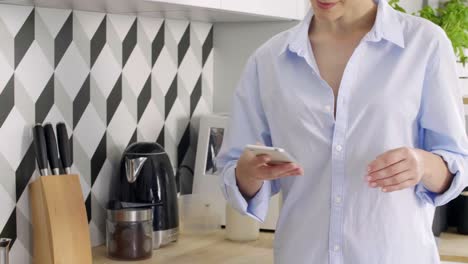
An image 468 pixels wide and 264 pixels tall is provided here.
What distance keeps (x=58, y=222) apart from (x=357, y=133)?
0.78 metres

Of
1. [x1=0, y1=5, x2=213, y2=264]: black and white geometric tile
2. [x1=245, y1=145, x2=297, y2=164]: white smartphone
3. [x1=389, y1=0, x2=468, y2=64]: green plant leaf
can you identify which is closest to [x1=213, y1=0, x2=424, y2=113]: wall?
[x1=0, y1=5, x2=213, y2=264]: black and white geometric tile

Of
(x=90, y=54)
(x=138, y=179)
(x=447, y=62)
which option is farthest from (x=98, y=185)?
(x=447, y=62)

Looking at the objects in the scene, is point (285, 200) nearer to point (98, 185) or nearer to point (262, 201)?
point (262, 201)

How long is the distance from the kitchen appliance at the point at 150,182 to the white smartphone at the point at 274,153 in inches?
35.0

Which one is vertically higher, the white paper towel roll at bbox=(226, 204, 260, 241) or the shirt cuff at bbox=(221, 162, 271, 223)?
the shirt cuff at bbox=(221, 162, 271, 223)

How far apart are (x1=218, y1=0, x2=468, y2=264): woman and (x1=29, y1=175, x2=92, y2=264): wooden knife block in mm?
504

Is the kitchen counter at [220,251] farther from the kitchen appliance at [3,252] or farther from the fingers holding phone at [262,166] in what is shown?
the fingers holding phone at [262,166]

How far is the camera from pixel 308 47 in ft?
5.32

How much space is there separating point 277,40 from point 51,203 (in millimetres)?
670

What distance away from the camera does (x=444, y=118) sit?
150cm

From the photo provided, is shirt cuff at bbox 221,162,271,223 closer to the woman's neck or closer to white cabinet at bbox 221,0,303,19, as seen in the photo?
the woman's neck

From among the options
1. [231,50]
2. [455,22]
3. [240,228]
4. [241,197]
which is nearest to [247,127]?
[241,197]

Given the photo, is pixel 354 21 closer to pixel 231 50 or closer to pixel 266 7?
pixel 266 7

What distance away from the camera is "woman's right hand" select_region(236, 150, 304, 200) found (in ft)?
4.76
